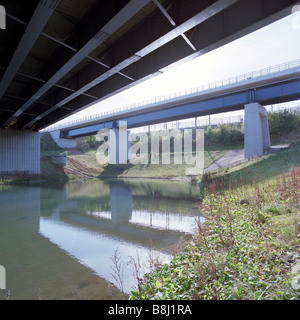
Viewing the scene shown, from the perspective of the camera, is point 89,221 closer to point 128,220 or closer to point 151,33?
point 128,220

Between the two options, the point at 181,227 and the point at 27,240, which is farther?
the point at 181,227

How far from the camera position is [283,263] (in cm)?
356

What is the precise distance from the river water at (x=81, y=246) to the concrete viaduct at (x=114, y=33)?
7.60m

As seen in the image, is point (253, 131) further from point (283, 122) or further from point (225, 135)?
point (225, 135)

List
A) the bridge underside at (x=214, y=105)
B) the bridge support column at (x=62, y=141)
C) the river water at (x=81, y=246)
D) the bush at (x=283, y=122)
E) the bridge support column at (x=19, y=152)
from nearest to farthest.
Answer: the river water at (x=81, y=246), the bridge underside at (x=214, y=105), the bridge support column at (x=19, y=152), the bush at (x=283, y=122), the bridge support column at (x=62, y=141)

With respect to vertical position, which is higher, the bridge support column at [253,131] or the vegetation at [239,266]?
the bridge support column at [253,131]

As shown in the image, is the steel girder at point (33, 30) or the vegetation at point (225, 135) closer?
the steel girder at point (33, 30)

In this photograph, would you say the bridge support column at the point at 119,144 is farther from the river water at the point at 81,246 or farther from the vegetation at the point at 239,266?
the vegetation at the point at 239,266

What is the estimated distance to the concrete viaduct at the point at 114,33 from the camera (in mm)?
7598

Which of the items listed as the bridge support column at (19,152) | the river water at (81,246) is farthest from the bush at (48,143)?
the river water at (81,246)

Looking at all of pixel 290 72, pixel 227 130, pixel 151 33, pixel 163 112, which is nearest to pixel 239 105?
pixel 290 72

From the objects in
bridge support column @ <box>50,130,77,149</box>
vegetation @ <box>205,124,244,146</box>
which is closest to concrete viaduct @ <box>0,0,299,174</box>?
vegetation @ <box>205,124,244,146</box>

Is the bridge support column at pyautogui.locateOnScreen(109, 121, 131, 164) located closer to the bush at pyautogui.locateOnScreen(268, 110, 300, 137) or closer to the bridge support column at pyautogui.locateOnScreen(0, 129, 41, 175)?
the bridge support column at pyautogui.locateOnScreen(0, 129, 41, 175)
